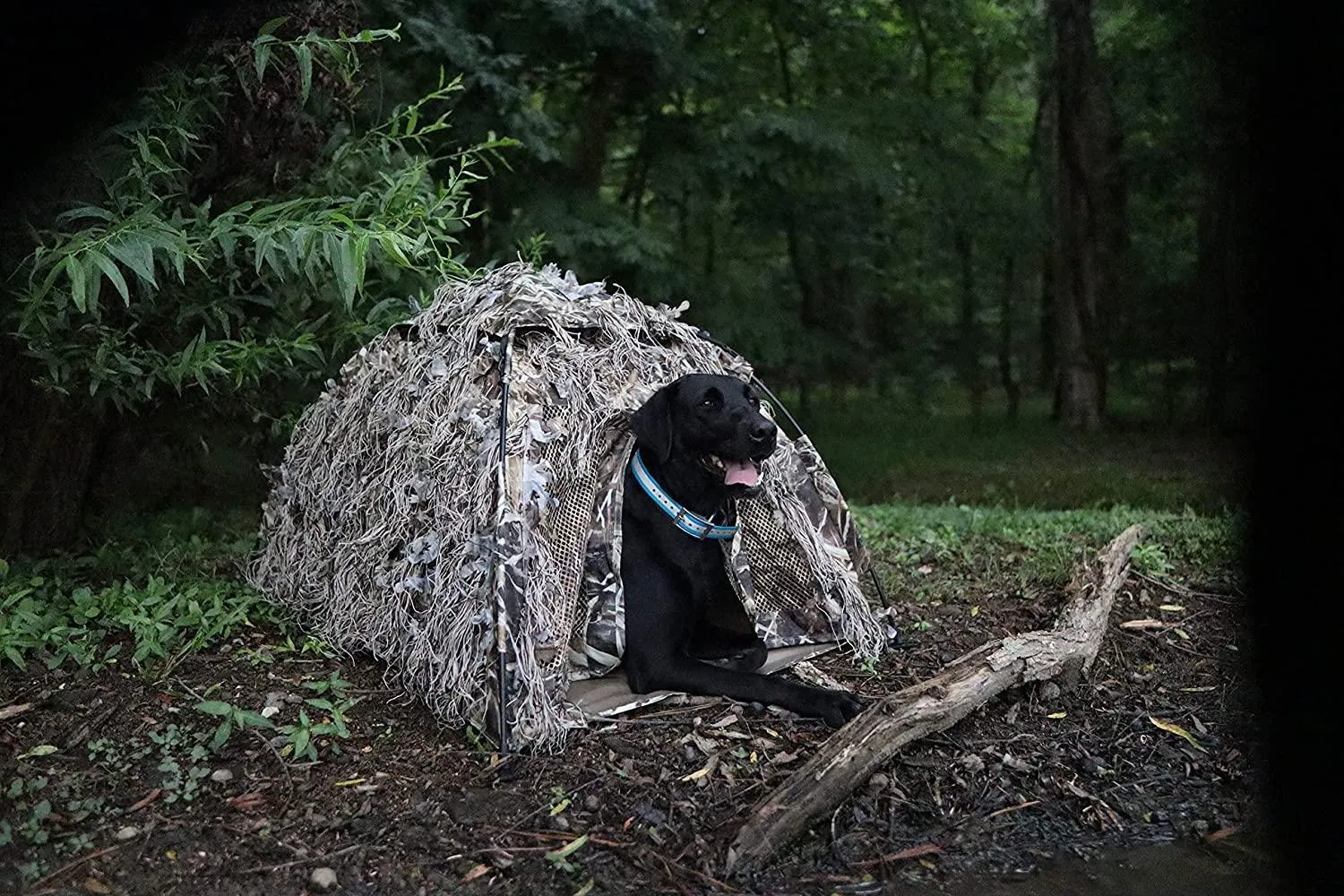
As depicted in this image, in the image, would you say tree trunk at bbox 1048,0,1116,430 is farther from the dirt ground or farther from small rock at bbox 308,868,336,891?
small rock at bbox 308,868,336,891

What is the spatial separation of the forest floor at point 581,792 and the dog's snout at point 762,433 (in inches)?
37.3

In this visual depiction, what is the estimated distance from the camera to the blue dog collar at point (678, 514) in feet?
12.4

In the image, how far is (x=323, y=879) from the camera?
8.50 ft

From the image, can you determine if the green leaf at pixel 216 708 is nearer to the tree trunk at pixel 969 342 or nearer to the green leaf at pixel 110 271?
the green leaf at pixel 110 271

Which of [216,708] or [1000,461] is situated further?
[1000,461]

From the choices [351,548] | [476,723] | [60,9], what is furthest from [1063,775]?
[60,9]

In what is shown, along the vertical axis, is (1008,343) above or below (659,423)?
above

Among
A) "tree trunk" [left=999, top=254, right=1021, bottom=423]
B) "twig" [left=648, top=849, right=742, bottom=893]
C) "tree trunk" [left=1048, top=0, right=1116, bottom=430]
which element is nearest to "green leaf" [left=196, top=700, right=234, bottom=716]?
"twig" [left=648, top=849, right=742, bottom=893]

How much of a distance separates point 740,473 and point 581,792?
4.11ft

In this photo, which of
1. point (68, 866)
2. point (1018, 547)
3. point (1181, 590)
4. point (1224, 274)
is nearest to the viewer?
point (68, 866)

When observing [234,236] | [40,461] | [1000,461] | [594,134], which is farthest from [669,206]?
[234,236]

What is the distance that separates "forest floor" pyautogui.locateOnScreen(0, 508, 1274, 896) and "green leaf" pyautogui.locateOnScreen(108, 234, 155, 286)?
1364 millimetres

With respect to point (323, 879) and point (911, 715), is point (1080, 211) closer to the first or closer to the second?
point (911, 715)

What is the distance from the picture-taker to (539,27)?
307 inches
